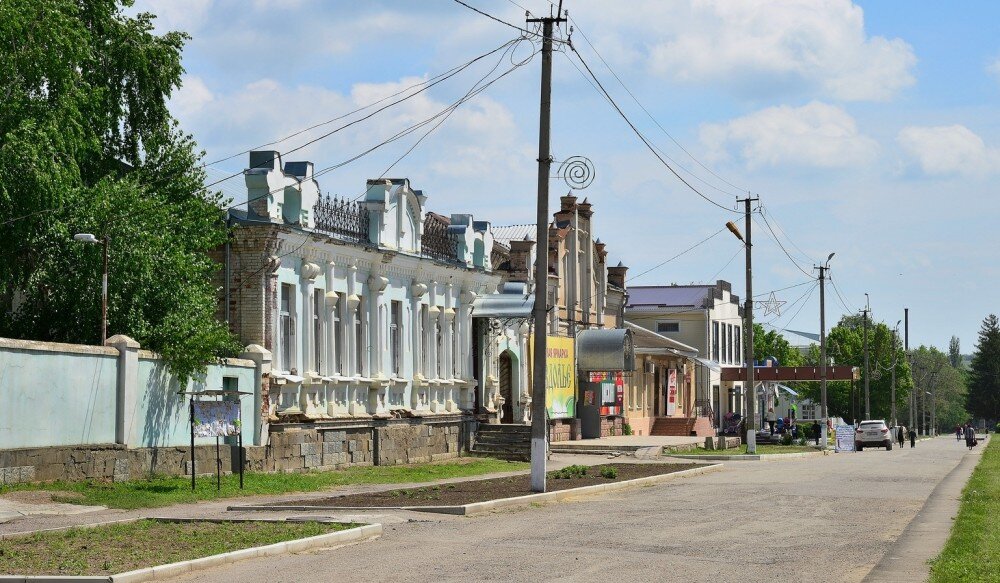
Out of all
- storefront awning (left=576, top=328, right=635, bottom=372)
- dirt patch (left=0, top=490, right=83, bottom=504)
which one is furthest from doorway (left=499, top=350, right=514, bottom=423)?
dirt patch (left=0, top=490, right=83, bottom=504)

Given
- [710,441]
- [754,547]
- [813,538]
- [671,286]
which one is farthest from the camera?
[671,286]

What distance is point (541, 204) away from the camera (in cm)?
2425

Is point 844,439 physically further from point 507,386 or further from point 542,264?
point 542,264

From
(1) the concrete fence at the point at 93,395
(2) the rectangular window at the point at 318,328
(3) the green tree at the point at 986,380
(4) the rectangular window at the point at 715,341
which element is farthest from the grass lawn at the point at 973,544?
(3) the green tree at the point at 986,380

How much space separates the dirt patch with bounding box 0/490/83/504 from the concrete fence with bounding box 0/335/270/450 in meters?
0.84

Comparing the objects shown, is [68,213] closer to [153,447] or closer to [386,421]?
[153,447]

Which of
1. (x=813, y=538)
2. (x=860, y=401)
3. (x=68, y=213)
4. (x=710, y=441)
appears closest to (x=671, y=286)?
(x=710, y=441)

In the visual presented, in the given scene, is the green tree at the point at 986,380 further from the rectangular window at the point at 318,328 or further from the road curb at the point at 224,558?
the road curb at the point at 224,558

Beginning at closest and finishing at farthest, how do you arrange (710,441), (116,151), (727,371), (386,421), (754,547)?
(754,547), (116,151), (386,421), (710,441), (727,371)

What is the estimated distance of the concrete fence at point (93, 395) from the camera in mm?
20547

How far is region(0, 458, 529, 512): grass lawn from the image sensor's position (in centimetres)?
2062

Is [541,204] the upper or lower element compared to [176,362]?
upper

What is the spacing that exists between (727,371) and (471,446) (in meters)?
33.2

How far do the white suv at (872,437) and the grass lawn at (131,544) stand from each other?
48024 mm
